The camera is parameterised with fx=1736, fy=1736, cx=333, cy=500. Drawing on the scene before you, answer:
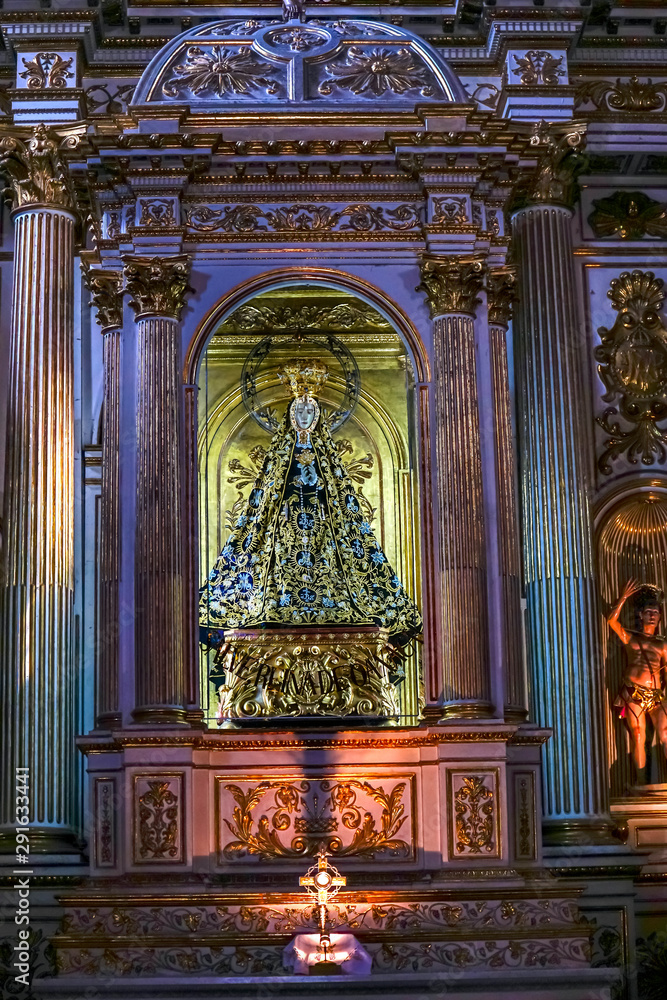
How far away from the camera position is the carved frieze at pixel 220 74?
16.4 m

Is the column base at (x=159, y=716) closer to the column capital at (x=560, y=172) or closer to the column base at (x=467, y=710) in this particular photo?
the column base at (x=467, y=710)

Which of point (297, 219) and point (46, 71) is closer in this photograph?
point (297, 219)

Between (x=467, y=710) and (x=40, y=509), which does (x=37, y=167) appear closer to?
(x=40, y=509)

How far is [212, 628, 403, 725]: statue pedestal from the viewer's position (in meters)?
15.7

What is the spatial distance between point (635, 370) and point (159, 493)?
6.46 metres

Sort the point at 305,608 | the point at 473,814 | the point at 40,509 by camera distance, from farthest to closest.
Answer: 1. the point at 40,509
2. the point at 305,608
3. the point at 473,814

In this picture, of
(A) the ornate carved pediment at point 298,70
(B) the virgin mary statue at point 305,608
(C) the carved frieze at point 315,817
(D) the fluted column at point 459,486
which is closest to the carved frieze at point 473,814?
(C) the carved frieze at point 315,817

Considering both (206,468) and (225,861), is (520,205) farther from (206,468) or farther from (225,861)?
(225,861)

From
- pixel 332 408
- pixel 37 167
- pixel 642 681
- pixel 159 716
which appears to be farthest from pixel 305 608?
pixel 37 167

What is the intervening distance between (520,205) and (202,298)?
4597mm

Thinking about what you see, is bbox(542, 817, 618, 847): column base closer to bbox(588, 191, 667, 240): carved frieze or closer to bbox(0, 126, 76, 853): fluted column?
bbox(0, 126, 76, 853): fluted column

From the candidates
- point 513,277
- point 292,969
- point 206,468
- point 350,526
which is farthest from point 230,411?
point 292,969

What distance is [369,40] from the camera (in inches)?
661

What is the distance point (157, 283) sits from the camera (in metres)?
15.6
